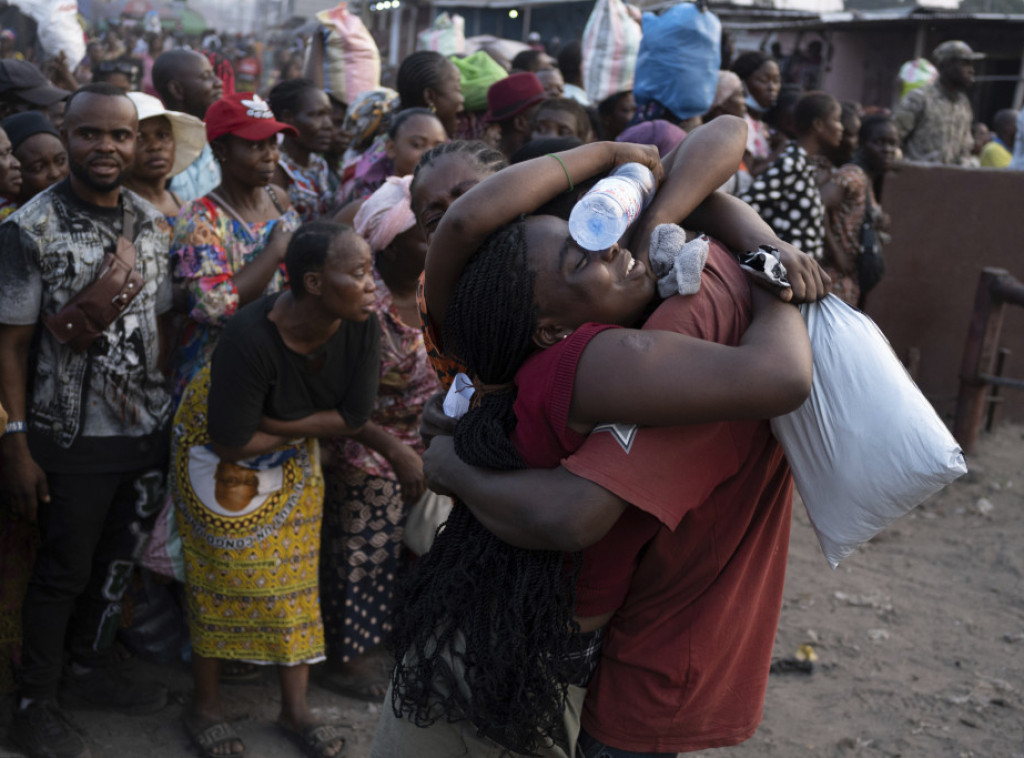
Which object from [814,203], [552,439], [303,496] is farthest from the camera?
[814,203]

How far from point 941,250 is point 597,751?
6.39m

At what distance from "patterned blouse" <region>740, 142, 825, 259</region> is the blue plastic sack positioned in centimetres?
52

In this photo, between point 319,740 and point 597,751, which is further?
point 319,740

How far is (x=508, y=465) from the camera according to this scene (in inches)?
62.8

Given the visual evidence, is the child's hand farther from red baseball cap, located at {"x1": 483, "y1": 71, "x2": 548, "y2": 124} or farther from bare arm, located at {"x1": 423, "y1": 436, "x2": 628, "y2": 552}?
red baseball cap, located at {"x1": 483, "y1": 71, "x2": 548, "y2": 124}

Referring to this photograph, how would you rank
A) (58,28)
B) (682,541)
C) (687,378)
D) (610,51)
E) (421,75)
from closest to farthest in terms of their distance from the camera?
1. (687,378)
2. (682,541)
3. (421,75)
4. (610,51)
5. (58,28)

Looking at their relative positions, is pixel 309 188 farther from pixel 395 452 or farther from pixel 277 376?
pixel 277 376

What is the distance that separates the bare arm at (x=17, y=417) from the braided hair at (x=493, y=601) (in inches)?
77.7

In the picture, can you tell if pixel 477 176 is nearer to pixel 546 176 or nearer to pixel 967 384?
pixel 546 176

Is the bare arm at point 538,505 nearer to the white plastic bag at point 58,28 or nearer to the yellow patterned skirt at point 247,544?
the yellow patterned skirt at point 247,544

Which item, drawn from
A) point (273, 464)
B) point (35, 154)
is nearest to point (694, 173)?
point (273, 464)

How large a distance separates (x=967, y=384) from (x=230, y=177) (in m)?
5.06

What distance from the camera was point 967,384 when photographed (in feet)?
21.2

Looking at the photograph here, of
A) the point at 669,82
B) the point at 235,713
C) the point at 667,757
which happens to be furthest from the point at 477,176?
the point at 669,82
